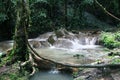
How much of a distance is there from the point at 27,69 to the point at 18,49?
0.82 meters

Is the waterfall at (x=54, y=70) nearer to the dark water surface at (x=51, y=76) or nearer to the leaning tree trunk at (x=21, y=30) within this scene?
the dark water surface at (x=51, y=76)

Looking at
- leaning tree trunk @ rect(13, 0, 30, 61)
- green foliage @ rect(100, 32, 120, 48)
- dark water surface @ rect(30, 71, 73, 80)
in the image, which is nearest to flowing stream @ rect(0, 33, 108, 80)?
green foliage @ rect(100, 32, 120, 48)

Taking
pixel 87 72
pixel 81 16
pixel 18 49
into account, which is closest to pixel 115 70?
pixel 87 72

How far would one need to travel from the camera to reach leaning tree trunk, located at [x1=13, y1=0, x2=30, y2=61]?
→ 8852mm

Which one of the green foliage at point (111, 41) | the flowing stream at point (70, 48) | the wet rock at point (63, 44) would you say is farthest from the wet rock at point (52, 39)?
the green foliage at point (111, 41)

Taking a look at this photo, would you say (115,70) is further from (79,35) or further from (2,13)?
(2,13)

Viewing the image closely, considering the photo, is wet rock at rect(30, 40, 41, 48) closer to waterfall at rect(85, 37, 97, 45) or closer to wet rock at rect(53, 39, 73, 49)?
wet rock at rect(53, 39, 73, 49)

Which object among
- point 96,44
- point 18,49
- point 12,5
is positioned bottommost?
point 96,44

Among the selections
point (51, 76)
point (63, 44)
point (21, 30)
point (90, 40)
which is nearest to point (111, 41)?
point (90, 40)

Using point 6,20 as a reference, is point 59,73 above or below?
below

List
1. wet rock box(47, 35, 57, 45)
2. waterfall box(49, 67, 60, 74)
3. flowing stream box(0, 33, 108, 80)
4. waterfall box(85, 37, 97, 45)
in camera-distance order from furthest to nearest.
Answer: waterfall box(85, 37, 97, 45) < wet rock box(47, 35, 57, 45) < flowing stream box(0, 33, 108, 80) < waterfall box(49, 67, 60, 74)

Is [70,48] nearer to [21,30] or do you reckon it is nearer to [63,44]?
[63,44]

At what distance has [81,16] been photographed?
22.3 metres

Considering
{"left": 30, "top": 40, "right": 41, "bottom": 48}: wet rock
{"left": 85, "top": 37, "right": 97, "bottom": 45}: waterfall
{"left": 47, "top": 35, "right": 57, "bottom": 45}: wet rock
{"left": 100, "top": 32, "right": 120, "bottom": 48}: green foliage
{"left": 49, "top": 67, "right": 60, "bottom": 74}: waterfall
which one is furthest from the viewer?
{"left": 85, "top": 37, "right": 97, "bottom": 45}: waterfall
